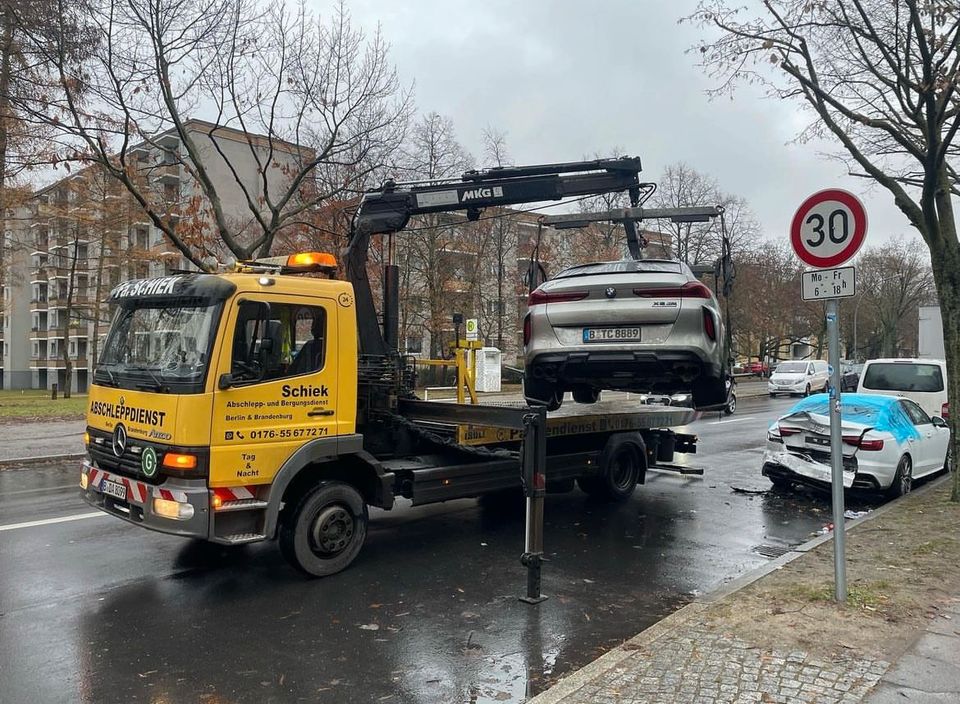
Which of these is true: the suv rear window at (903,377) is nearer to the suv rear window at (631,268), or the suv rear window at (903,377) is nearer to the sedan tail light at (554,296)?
the suv rear window at (631,268)

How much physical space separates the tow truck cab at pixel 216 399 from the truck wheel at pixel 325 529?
0.31 metres

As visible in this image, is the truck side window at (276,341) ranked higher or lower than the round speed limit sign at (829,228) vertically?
lower

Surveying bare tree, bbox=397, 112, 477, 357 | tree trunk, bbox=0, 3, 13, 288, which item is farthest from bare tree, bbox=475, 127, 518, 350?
tree trunk, bbox=0, 3, 13, 288

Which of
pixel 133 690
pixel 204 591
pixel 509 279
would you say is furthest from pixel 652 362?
pixel 509 279

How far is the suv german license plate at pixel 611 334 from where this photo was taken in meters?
6.63

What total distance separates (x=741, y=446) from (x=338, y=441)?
11380 millimetres

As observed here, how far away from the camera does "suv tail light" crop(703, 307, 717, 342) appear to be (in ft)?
21.4

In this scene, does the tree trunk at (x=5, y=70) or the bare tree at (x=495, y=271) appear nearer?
the tree trunk at (x=5, y=70)

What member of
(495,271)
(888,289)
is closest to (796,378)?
(495,271)

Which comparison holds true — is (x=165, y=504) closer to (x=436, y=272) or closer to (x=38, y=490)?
(x=38, y=490)

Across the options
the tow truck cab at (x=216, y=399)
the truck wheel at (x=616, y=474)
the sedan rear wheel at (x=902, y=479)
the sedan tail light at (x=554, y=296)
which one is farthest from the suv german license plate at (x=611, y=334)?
the sedan rear wheel at (x=902, y=479)

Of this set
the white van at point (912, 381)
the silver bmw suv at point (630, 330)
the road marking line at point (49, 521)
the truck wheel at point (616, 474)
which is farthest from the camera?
the white van at point (912, 381)

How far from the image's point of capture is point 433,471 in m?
6.82

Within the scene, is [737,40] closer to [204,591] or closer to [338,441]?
[338,441]
